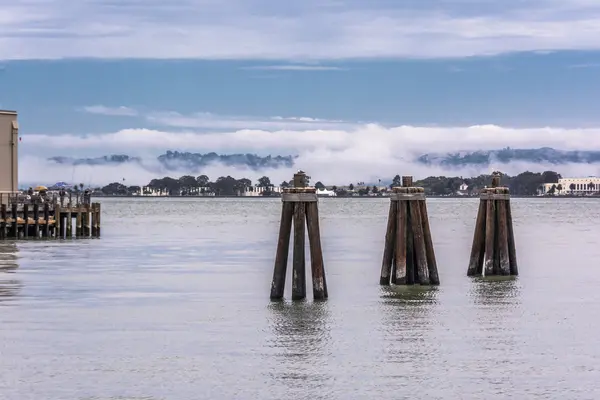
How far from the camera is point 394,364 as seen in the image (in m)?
24.6

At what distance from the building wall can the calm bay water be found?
32.6 metres

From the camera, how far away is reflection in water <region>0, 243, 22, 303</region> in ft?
126

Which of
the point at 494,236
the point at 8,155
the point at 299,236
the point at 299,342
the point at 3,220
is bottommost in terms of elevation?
the point at 299,342

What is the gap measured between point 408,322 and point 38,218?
50.7m

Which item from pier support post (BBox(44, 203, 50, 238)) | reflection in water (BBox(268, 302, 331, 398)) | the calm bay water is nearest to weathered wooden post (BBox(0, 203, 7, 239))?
pier support post (BBox(44, 203, 50, 238))

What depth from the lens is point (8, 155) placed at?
3184 inches

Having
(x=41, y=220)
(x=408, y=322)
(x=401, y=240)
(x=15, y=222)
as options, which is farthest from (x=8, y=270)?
(x=41, y=220)

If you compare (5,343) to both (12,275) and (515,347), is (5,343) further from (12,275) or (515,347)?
(12,275)

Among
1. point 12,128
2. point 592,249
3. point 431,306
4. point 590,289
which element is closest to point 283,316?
point 431,306

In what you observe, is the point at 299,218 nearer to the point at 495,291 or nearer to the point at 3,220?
the point at 495,291

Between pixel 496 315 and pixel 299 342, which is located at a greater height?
pixel 496 315

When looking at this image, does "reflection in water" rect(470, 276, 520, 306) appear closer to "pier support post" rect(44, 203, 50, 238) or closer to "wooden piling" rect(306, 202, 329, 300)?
"wooden piling" rect(306, 202, 329, 300)

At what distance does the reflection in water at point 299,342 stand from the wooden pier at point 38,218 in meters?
44.9

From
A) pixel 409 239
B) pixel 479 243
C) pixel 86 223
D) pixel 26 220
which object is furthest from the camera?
pixel 86 223
